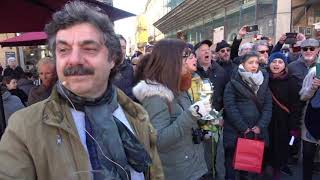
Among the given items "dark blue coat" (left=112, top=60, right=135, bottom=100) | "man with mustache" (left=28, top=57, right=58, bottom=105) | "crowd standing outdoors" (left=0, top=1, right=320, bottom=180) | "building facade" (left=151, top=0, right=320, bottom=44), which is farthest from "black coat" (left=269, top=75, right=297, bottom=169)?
"building facade" (left=151, top=0, right=320, bottom=44)

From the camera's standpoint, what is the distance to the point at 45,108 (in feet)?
4.96

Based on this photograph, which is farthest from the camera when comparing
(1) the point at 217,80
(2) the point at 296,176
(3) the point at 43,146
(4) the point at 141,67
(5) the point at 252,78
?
(2) the point at 296,176

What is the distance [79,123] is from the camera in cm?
158

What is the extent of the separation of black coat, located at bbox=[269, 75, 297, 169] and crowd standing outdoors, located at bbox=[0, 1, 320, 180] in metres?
0.01

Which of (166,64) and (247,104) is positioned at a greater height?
(166,64)

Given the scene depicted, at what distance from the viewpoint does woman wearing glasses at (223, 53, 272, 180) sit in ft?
15.3

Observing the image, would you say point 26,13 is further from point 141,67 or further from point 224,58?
point 224,58

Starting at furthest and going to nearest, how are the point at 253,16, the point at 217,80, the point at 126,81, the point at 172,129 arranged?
the point at 253,16, the point at 217,80, the point at 126,81, the point at 172,129

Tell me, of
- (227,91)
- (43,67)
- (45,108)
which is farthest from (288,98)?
(45,108)

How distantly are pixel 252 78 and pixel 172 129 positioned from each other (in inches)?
83.0

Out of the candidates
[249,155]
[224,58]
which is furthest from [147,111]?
[224,58]

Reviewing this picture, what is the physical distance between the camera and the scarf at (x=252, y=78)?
15.3 ft

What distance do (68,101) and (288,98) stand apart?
4.21m

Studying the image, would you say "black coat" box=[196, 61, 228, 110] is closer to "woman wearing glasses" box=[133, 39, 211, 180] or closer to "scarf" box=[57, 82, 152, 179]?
"woman wearing glasses" box=[133, 39, 211, 180]
